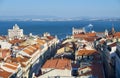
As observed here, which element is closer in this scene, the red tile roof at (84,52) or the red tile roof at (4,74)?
the red tile roof at (4,74)

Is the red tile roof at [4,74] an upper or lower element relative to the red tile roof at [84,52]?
upper

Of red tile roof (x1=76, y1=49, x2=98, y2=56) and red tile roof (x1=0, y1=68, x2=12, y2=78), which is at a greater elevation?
red tile roof (x1=0, y1=68, x2=12, y2=78)

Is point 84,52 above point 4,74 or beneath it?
beneath

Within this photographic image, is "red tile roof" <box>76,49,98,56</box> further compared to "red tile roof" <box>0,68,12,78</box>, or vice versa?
"red tile roof" <box>76,49,98,56</box>

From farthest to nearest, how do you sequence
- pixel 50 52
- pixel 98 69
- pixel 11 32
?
pixel 11 32 < pixel 50 52 < pixel 98 69

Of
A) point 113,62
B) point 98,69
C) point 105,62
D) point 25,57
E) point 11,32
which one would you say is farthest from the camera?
point 11,32

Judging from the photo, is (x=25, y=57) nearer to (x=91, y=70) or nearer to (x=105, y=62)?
(x=105, y=62)

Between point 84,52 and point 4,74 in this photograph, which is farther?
point 84,52

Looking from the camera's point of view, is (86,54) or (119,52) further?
(86,54)

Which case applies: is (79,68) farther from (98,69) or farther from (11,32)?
(11,32)

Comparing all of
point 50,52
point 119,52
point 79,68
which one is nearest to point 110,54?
point 119,52

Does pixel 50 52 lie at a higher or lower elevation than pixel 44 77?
lower
